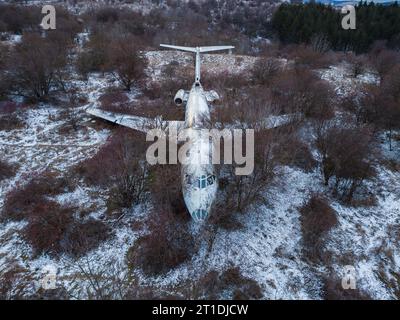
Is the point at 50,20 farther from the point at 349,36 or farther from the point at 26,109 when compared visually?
the point at 349,36

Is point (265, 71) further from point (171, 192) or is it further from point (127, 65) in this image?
point (171, 192)

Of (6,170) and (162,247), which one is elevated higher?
(6,170)

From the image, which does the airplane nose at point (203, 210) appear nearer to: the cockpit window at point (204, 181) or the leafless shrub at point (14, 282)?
the cockpit window at point (204, 181)

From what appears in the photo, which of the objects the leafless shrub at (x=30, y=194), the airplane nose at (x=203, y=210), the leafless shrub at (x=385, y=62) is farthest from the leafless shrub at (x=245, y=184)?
the leafless shrub at (x=385, y=62)

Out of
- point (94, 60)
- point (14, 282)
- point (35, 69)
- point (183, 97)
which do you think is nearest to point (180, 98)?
point (183, 97)

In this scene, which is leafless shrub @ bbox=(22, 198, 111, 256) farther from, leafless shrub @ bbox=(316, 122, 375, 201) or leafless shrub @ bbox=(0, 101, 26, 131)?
leafless shrub @ bbox=(316, 122, 375, 201)
